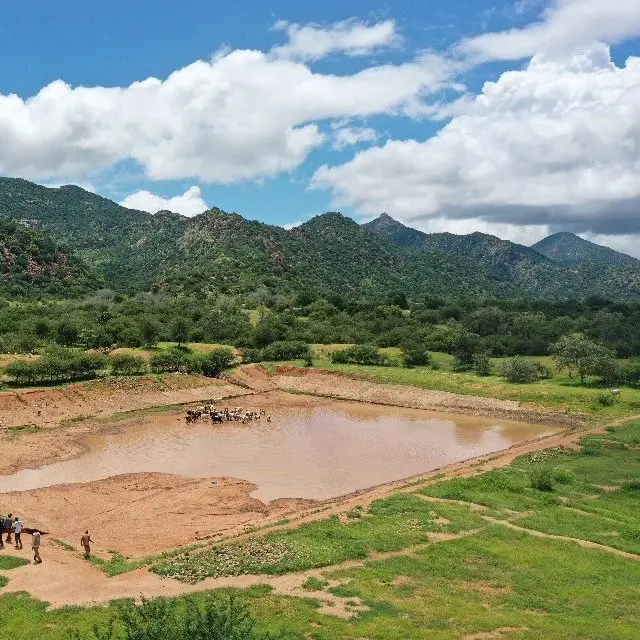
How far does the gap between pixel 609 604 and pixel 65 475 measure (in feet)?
99.4

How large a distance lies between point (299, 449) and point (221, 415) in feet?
44.9

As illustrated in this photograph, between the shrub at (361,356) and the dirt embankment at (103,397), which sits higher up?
the shrub at (361,356)

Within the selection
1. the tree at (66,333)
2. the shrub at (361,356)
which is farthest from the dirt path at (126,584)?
the tree at (66,333)

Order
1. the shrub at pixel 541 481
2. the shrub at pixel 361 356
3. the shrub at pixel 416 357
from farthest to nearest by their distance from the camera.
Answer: the shrub at pixel 361 356
the shrub at pixel 416 357
the shrub at pixel 541 481

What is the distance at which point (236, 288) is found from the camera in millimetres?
140625

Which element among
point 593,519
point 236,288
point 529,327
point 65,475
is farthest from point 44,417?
point 236,288

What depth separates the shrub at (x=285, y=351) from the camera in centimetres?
8231

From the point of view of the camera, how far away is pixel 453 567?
21.4 metres

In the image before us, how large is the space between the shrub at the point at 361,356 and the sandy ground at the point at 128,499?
45.1 feet

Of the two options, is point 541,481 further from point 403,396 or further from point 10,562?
point 403,396

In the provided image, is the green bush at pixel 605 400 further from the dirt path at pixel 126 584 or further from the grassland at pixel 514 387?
the dirt path at pixel 126 584

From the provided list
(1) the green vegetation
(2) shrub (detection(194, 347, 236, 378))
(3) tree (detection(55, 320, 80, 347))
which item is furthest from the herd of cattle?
(1) the green vegetation

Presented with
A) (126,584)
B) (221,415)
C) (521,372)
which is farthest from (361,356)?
(126,584)

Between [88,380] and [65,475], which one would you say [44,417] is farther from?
[65,475]
